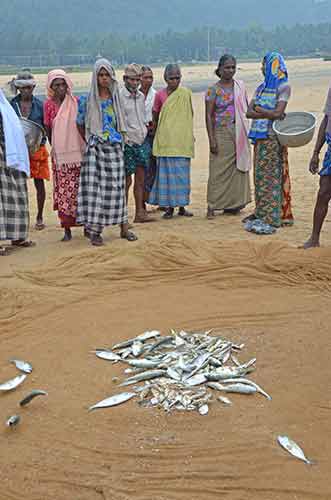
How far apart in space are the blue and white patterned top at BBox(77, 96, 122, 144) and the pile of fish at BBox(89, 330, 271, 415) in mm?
2624

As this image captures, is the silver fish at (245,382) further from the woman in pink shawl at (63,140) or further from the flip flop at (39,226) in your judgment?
the flip flop at (39,226)

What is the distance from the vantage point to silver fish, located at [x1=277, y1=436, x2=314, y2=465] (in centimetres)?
326

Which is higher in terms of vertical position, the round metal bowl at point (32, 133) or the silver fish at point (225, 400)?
the round metal bowl at point (32, 133)

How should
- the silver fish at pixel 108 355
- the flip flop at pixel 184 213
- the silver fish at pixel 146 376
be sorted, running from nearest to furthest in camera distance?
the silver fish at pixel 146 376, the silver fish at pixel 108 355, the flip flop at pixel 184 213

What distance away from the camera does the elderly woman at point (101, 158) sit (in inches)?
260

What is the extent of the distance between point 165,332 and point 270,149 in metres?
3.03

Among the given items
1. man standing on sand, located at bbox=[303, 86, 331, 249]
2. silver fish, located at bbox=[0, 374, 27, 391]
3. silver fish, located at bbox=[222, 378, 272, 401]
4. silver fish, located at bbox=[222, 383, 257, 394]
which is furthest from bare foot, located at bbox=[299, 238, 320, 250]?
silver fish, located at bbox=[0, 374, 27, 391]

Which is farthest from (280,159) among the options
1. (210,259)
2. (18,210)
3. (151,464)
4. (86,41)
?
(86,41)

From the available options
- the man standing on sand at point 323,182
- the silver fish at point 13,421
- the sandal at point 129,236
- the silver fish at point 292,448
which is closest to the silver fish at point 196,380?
the silver fish at point 292,448

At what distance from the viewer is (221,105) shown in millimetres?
7559

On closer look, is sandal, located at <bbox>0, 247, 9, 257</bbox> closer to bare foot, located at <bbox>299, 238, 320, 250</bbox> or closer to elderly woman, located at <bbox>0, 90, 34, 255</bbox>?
elderly woman, located at <bbox>0, 90, 34, 255</bbox>

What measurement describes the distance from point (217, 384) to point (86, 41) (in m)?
90.8

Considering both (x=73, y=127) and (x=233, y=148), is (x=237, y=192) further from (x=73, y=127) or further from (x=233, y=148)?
(x=73, y=127)

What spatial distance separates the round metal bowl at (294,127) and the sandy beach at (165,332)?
3.14 feet
